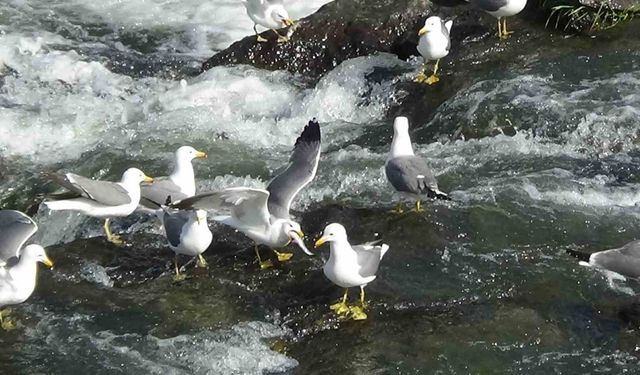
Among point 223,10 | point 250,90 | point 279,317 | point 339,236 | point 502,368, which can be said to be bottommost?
point 502,368

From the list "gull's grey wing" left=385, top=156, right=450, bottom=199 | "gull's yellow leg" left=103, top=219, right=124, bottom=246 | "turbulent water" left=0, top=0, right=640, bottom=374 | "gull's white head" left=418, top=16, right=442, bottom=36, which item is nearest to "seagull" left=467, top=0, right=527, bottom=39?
"turbulent water" left=0, top=0, right=640, bottom=374

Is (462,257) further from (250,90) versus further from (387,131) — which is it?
(250,90)

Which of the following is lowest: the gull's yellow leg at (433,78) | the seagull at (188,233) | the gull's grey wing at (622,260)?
the gull's grey wing at (622,260)

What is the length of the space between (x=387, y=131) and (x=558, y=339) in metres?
4.00

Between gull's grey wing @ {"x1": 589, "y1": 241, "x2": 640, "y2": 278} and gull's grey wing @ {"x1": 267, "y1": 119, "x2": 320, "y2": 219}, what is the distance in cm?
209

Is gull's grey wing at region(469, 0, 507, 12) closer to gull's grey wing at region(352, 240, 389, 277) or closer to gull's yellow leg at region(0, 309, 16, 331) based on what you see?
gull's grey wing at region(352, 240, 389, 277)

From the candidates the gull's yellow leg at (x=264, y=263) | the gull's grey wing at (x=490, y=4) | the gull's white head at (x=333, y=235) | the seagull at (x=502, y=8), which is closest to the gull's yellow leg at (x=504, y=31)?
the seagull at (x=502, y=8)

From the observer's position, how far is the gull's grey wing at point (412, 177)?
8.01 meters

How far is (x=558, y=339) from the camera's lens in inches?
266

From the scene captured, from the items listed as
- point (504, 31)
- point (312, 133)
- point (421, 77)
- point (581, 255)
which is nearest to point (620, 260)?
point (581, 255)

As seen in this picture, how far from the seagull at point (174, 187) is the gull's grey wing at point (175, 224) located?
2.28ft

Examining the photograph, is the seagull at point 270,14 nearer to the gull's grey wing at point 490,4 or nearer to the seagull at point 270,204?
the gull's grey wing at point 490,4

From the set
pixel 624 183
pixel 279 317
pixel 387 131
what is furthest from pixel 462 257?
pixel 387 131

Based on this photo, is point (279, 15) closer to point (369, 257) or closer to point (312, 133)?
point (312, 133)
